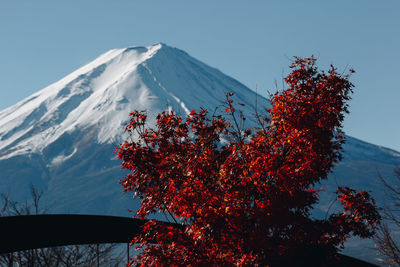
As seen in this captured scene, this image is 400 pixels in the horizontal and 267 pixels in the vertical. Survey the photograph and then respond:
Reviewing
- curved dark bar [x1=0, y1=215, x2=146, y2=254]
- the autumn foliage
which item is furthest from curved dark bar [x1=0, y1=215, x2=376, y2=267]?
the autumn foliage

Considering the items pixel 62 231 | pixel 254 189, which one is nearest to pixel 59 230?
pixel 62 231

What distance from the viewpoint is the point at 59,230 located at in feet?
42.3

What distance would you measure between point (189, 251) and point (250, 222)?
128 cm

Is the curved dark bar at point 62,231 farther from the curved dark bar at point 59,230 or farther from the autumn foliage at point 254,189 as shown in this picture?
the autumn foliage at point 254,189

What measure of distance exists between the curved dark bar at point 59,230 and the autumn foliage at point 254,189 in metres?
1.31

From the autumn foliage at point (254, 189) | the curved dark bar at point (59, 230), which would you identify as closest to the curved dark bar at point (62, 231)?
the curved dark bar at point (59, 230)

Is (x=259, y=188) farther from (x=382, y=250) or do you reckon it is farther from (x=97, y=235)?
(x=382, y=250)

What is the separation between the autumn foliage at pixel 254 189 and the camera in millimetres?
9609

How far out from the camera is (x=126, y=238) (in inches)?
570

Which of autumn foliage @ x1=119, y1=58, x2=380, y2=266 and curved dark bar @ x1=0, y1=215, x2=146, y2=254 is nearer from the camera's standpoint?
autumn foliage @ x1=119, y1=58, x2=380, y2=266

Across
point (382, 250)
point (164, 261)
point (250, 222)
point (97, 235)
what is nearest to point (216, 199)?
point (250, 222)

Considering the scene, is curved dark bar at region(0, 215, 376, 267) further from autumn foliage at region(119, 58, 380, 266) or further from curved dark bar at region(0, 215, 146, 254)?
autumn foliage at region(119, 58, 380, 266)

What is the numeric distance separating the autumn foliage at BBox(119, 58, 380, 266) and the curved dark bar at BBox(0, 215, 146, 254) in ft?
4.29

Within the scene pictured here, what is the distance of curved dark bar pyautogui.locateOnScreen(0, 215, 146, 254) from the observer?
37.8 ft
